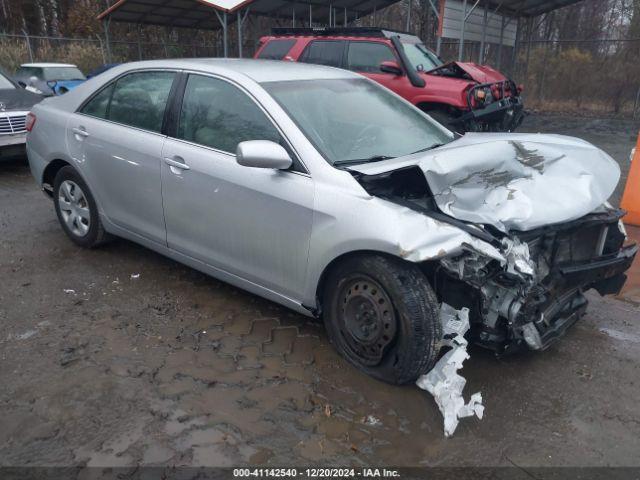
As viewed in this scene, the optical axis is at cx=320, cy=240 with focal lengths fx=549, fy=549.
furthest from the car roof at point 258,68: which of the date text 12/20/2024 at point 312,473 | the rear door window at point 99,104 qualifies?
the date text 12/20/2024 at point 312,473

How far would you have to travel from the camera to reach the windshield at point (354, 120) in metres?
3.40

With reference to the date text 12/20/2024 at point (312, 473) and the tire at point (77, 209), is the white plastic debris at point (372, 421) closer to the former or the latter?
the date text 12/20/2024 at point (312, 473)

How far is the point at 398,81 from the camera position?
8992 millimetres

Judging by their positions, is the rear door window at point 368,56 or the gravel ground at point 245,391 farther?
the rear door window at point 368,56

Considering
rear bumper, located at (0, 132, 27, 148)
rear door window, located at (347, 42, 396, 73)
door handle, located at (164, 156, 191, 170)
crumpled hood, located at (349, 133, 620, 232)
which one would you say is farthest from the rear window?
crumpled hood, located at (349, 133, 620, 232)

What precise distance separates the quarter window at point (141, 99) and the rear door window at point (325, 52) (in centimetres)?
580

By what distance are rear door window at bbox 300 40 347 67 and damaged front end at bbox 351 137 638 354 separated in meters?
6.66

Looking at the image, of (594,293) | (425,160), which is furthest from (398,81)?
(425,160)

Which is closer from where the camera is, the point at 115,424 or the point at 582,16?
the point at 115,424

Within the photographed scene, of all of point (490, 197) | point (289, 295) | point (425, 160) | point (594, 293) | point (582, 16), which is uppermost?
point (582, 16)

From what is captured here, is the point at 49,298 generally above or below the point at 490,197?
below

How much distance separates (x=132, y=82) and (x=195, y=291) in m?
1.73

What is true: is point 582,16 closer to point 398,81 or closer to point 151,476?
point 398,81

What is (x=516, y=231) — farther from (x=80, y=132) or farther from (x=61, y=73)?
(x=61, y=73)
